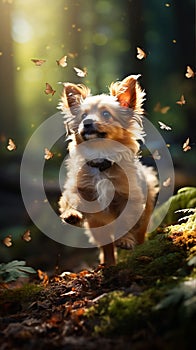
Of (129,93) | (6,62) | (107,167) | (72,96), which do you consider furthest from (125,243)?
(6,62)

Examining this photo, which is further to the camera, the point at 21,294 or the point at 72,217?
the point at 72,217

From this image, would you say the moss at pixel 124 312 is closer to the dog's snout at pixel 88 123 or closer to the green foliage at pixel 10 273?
the green foliage at pixel 10 273

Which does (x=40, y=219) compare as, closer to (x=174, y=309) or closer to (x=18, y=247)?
(x=18, y=247)

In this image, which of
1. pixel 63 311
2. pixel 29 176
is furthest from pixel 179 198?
pixel 29 176

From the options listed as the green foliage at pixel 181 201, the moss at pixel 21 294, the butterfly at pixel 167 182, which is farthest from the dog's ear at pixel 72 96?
the butterfly at pixel 167 182

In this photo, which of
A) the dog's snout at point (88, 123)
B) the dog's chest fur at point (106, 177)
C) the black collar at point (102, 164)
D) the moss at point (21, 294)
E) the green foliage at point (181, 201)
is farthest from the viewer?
the green foliage at point (181, 201)

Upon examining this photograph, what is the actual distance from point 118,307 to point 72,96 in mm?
2938

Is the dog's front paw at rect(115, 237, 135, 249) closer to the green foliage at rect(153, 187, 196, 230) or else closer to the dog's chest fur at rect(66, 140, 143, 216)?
the dog's chest fur at rect(66, 140, 143, 216)

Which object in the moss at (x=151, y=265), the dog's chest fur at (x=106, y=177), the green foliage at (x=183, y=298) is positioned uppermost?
the dog's chest fur at (x=106, y=177)

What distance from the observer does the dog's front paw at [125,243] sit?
494 centimetres

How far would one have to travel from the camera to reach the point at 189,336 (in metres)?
2.23

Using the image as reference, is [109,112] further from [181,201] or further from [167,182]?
[167,182]

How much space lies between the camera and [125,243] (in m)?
4.95

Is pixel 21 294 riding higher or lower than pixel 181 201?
lower
